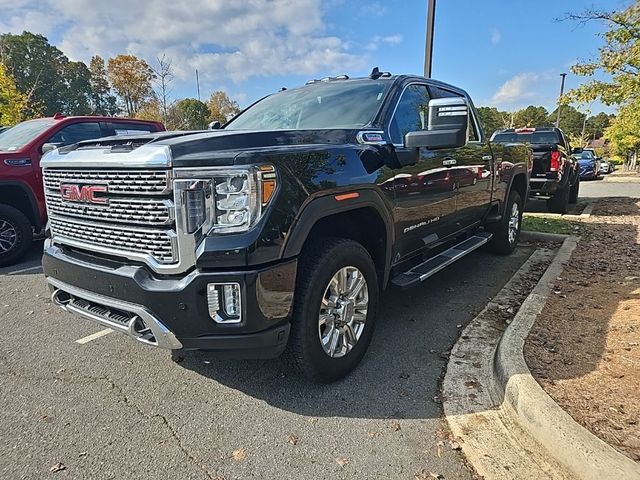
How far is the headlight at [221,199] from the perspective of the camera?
2.25 m

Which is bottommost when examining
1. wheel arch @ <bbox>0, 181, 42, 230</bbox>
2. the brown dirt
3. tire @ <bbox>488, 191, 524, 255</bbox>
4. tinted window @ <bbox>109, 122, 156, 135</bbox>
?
the brown dirt

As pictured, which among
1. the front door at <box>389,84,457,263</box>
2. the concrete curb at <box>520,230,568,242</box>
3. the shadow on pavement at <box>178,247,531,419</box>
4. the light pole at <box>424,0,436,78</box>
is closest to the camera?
the shadow on pavement at <box>178,247,531,419</box>

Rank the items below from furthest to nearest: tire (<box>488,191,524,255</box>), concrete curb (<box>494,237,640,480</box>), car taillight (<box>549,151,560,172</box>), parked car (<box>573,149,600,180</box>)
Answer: parked car (<box>573,149,600,180</box>) → car taillight (<box>549,151,560,172</box>) → tire (<box>488,191,524,255</box>) → concrete curb (<box>494,237,640,480</box>)

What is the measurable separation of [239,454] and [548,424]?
1.58 m

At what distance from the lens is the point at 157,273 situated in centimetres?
240

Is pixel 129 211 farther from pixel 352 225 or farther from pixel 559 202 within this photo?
pixel 559 202

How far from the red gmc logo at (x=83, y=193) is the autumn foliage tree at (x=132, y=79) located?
34.2 metres

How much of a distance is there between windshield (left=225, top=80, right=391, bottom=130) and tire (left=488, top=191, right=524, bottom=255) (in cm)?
307

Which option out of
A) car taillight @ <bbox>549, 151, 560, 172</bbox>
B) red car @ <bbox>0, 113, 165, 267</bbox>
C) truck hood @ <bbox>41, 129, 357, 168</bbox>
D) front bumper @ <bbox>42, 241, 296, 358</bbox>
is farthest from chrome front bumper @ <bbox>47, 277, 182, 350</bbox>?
car taillight @ <bbox>549, 151, 560, 172</bbox>

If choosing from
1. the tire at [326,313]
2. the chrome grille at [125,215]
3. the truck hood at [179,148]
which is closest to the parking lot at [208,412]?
the tire at [326,313]

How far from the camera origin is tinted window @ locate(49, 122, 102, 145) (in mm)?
6515

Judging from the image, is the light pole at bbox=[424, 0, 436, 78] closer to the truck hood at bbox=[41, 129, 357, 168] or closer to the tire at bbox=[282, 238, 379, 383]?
the truck hood at bbox=[41, 129, 357, 168]

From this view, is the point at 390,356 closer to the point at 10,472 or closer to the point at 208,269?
the point at 208,269

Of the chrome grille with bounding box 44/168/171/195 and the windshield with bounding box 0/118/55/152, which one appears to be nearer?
the chrome grille with bounding box 44/168/171/195
